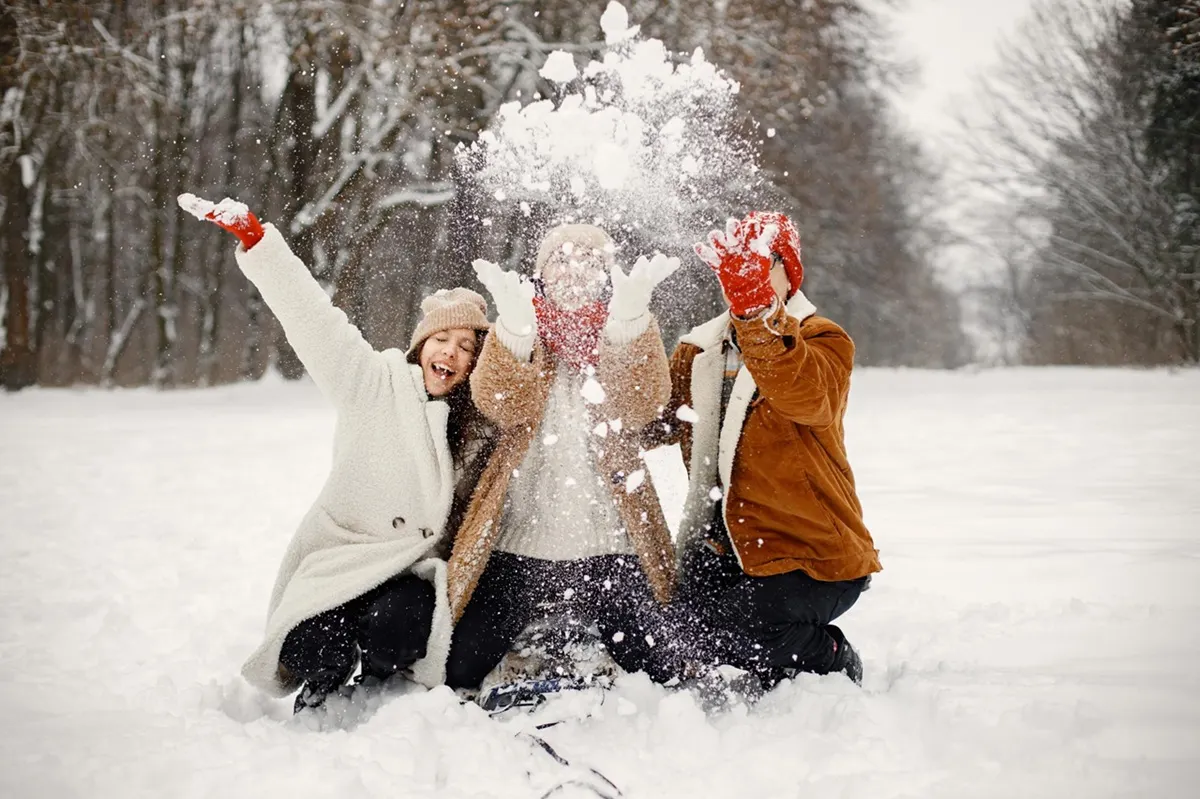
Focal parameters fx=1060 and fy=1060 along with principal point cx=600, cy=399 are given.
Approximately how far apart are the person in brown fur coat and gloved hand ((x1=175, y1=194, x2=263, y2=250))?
0.83 meters

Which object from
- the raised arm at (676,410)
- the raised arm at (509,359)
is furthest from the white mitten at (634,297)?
the raised arm at (676,410)

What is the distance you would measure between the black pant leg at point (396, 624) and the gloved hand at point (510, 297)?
84 cm

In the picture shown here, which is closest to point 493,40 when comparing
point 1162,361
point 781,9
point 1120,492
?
point 781,9

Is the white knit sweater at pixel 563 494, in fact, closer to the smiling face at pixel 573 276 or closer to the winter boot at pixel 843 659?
the smiling face at pixel 573 276

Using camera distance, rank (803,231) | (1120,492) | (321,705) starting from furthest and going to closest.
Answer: (803,231)
(1120,492)
(321,705)

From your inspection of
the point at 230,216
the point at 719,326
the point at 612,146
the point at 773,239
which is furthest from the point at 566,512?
the point at 612,146

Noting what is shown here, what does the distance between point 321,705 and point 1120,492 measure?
5788mm

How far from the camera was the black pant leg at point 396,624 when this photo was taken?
311cm

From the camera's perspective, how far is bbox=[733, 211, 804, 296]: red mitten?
9.35 ft

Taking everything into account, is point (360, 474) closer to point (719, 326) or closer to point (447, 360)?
point (447, 360)

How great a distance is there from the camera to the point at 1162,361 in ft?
81.1

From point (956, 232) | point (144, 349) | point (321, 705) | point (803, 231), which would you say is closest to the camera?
point (321, 705)

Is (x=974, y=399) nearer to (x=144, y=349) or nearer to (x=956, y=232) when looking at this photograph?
(x=956, y=232)

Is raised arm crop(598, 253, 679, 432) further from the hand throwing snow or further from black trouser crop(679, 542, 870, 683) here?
black trouser crop(679, 542, 870, 683)
